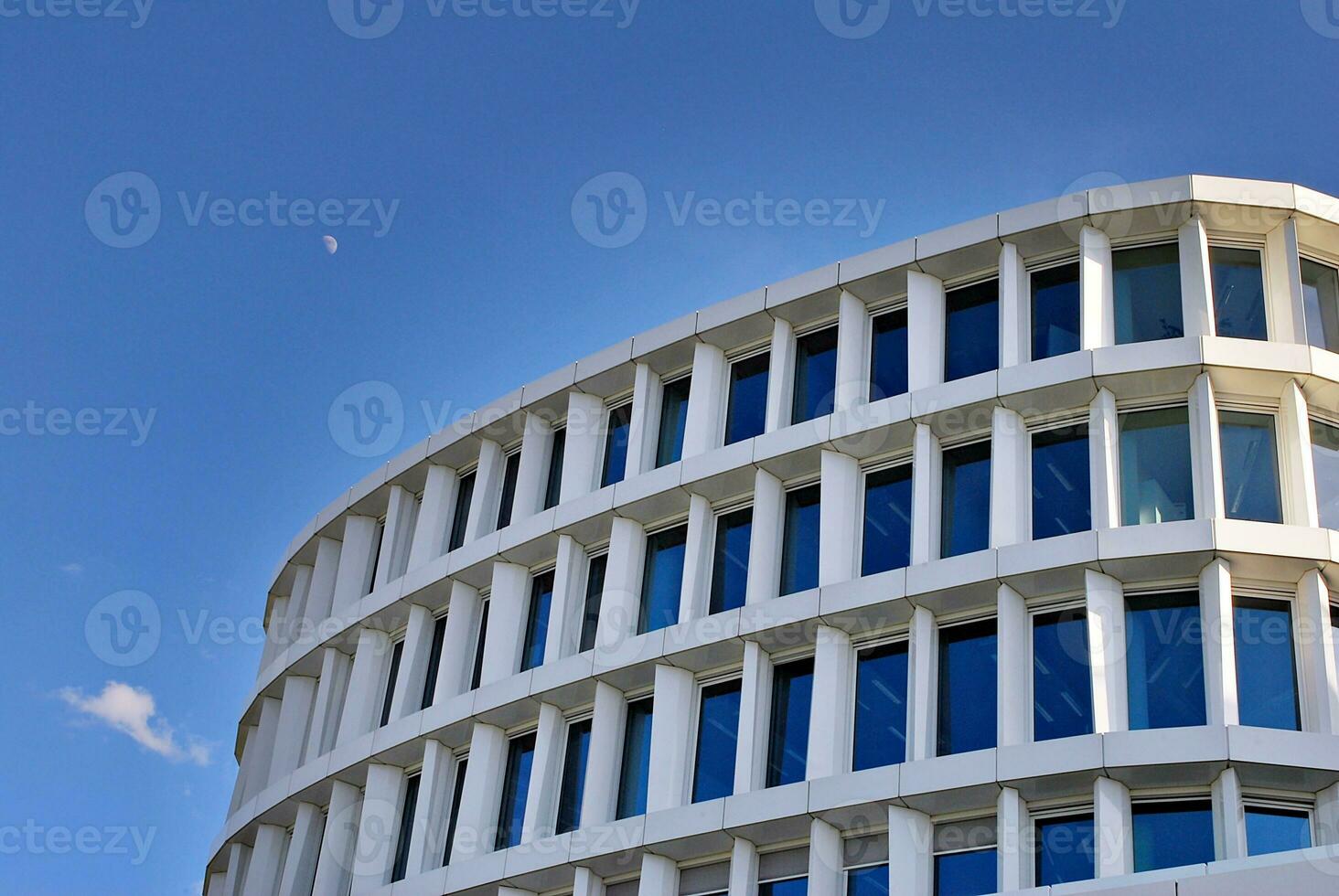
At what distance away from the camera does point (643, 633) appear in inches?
1145

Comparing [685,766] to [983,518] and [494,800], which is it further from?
[983,518]

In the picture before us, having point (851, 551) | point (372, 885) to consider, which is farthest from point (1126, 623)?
point (372, 885)

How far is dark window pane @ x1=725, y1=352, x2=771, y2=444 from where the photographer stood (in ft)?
99.6

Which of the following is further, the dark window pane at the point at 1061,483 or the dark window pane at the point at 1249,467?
the dark window pane at the point at 1061,483

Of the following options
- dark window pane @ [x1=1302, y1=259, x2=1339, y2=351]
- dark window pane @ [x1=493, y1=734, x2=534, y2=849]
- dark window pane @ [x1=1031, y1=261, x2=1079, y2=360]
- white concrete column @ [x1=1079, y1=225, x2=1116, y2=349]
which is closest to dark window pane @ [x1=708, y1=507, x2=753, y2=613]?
dark window pane @ [x1=493, y1=734, x2=534, y2=849]

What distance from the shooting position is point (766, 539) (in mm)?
28422

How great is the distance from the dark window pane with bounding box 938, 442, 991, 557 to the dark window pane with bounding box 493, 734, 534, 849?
8938 mm

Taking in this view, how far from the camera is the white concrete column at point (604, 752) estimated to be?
28.2 metres

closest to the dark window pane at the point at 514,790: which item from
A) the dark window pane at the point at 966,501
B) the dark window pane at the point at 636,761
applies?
the dark window pane at the point at 636,761

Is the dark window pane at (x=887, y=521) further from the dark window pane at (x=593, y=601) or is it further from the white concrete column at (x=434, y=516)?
the white concrete column at (x=434, y=516)

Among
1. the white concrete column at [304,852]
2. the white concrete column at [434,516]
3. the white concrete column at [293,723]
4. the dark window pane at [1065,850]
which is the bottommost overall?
the dark window pane at [1065,850]

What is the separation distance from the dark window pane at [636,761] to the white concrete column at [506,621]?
3.00 m

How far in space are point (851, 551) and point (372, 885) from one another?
11534mm

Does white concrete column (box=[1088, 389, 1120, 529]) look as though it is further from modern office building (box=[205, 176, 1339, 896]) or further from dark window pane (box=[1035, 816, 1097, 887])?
dark window pane (box=[1035, 816, 1097, 887])
